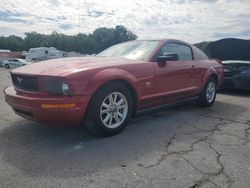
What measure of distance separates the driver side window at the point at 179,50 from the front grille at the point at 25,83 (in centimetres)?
222

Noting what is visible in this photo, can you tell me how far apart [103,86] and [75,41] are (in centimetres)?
7996

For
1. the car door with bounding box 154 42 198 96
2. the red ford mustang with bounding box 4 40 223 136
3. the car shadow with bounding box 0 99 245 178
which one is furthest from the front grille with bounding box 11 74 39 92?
the car door with bounding box 154 42 198 96

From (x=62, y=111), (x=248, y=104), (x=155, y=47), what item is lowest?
(x=248, y=104)

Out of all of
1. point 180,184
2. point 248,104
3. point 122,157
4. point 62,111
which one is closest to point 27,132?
point 62,111

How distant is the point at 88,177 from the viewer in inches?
109

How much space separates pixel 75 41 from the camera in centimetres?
8119

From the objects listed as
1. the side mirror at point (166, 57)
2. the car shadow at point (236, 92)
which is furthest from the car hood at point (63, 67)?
the car shadow at point (236, 92)

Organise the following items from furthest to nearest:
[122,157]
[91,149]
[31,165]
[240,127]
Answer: [240,127] < [91,149] < [122,157] < [31,165]

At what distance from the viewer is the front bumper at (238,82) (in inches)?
316

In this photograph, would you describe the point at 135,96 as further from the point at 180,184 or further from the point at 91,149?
the point at 180,184

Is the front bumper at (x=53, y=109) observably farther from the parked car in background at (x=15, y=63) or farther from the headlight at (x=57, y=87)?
the parked car in background at (x=15, y=63)

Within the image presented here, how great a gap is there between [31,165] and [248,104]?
5.57 meters

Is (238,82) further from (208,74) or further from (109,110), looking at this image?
(109,110)

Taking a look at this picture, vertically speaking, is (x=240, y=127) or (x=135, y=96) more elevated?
(x=135, y=96)
